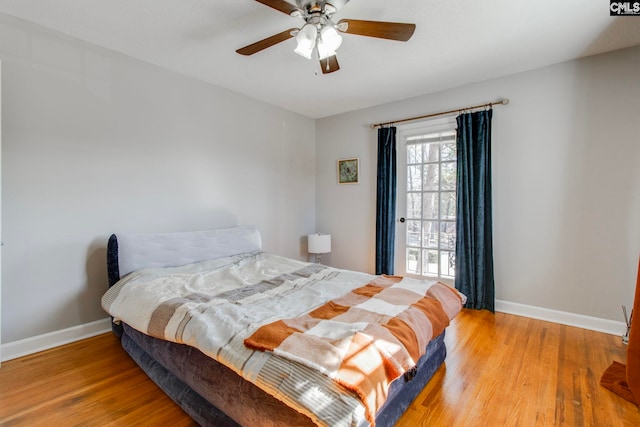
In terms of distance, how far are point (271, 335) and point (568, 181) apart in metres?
2.99

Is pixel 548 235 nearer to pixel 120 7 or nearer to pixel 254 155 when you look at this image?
pixel 254 155

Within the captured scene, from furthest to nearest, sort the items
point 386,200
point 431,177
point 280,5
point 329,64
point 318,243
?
point 318,243, point 386,200, point 431,177, point 329,64, point 280,5

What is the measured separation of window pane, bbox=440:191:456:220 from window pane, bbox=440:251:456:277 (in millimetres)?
431

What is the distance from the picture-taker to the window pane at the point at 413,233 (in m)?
3.61

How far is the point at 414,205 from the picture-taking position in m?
3.62

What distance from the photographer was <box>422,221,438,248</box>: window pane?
137 inches

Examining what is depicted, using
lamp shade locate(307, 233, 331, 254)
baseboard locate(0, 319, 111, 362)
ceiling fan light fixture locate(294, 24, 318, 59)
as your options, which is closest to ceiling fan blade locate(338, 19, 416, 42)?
ceiling fan light fixture locate(294, 24, 318, 59)

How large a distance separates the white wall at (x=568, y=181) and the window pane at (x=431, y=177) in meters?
0.61

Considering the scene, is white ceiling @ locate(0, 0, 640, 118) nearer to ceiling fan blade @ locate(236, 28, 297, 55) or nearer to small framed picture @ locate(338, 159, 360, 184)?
ceiling fan blade @ locate(236, 28, 297, 55)

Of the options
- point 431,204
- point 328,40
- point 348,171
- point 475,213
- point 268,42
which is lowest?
point 475,213

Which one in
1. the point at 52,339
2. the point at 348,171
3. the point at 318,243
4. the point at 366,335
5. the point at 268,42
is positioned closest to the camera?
the point at 366,335

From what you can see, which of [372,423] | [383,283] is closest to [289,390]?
[372,423]

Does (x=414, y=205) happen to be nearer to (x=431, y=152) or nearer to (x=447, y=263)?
(x=431, y=152)

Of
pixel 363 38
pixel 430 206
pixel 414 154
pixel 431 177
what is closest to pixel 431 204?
pixel 430 206
